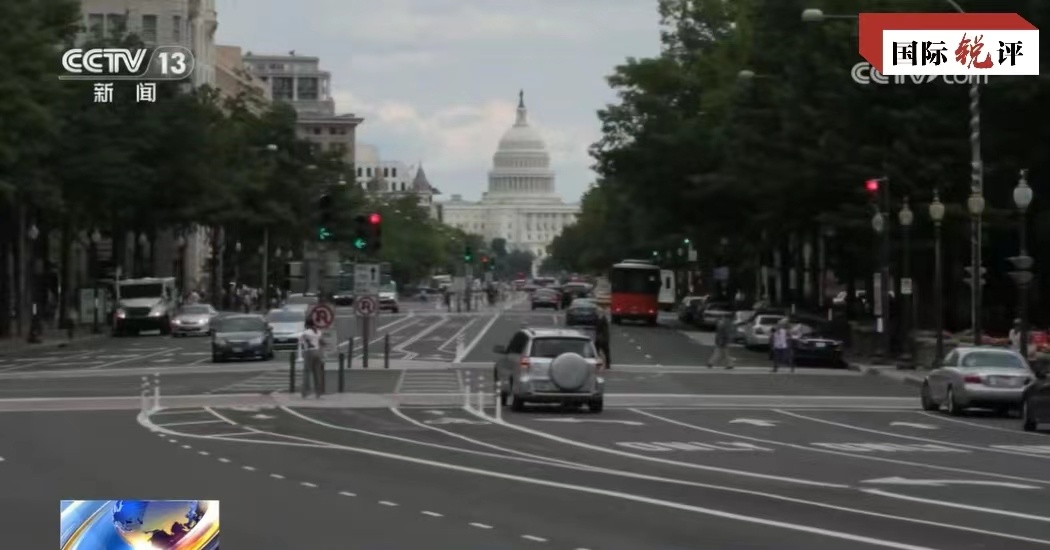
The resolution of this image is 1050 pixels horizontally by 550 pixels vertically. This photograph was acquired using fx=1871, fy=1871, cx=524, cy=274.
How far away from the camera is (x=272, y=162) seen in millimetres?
114562

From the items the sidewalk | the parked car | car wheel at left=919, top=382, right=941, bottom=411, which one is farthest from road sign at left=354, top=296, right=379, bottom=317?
the parked car

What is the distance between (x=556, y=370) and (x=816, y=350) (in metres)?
25.4

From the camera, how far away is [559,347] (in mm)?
37062

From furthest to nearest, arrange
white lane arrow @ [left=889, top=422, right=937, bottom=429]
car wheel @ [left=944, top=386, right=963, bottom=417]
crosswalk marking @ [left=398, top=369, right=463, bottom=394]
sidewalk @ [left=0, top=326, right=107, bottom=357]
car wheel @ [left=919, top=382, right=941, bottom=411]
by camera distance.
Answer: sidewalk @ [left=0, top=326, right=107, bottom=357] < crosswalk marking @ [left=398, top=369, right=463, bottom=394] < car wheel @ [left=919, top=382, right=941, bottom=411] < car wheel @ [left=944, top=386, right=963, bottom=417] < white lane arrow @ [left=889, top=422, right=937, bottom=429]

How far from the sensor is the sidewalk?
68.5 metres

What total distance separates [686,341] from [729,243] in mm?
25987

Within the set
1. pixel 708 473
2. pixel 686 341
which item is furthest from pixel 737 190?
pixel 708 473

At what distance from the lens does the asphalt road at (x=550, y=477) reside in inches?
676

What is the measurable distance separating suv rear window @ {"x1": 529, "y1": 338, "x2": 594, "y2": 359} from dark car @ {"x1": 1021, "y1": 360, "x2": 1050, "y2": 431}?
829 cm

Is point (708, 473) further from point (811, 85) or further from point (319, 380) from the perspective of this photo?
point (811, 85)

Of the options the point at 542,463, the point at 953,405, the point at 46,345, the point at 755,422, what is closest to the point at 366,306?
the point at 755,422

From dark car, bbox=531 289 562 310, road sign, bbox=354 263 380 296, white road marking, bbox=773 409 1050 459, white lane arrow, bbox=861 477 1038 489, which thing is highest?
road sign, bbox=354 263 380 296

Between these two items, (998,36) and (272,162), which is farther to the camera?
(272,162)

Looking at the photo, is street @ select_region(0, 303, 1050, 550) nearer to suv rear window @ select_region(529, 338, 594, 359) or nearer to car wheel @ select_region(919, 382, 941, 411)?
car wheel @ select_region(919, 382, 941, 411)
